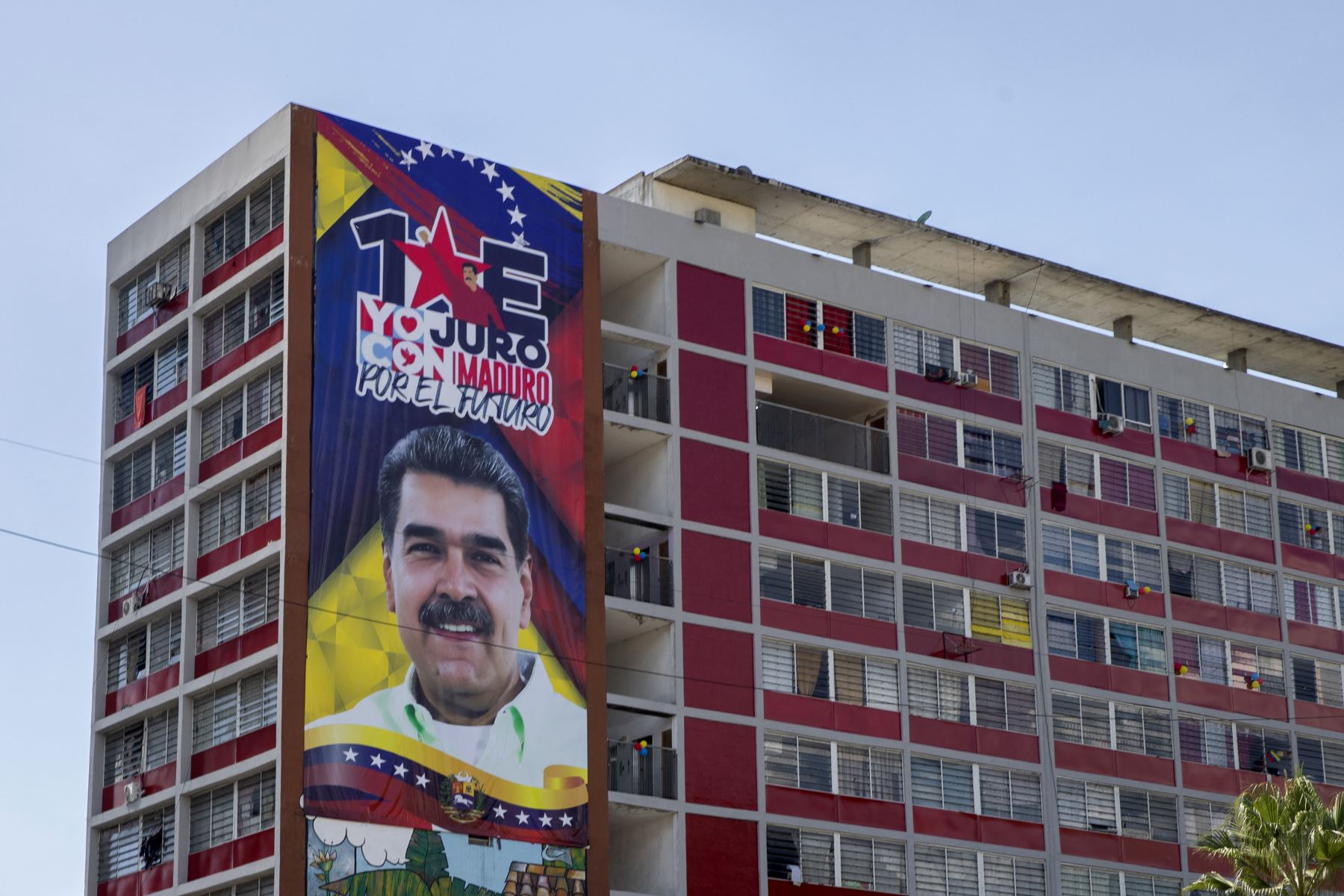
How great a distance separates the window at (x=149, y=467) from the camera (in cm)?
6500

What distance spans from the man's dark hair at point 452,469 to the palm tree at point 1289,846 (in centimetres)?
1982

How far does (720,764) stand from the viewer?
63.9m

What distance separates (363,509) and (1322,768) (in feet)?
113

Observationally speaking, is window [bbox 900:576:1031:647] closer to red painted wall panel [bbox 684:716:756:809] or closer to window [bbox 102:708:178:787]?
red painted wall panel [bbox 684:716:756:809]

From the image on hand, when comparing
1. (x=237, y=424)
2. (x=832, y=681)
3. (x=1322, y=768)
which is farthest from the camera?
(x=1322, y=768)

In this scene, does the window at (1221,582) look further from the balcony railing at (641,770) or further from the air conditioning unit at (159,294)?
the air conditioning unit at (159,294)

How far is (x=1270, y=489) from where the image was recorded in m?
78.9

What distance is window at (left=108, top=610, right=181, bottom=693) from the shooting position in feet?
209

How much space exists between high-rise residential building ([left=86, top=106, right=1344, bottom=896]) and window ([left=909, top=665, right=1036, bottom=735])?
0.54ft

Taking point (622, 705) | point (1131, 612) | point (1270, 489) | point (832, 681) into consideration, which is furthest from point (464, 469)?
point (1270, 489)

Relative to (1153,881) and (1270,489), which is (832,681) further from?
(1270,489)

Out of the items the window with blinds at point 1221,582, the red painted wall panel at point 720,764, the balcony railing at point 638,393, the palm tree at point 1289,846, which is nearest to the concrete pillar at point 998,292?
the window with blinds at point 1221,582

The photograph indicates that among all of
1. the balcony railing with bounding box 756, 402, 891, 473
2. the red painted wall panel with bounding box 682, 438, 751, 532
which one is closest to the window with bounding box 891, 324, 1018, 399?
the balcony railing with bounding box 756, 402, 891, 473

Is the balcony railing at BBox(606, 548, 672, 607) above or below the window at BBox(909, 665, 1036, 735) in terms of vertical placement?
above
